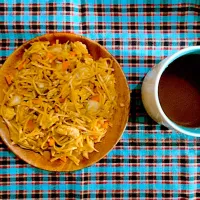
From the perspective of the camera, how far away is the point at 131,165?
113 centimetres

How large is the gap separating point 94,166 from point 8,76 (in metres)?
0.27

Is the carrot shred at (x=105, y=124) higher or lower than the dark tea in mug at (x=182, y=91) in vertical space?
lower

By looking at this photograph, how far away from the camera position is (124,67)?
1117mm

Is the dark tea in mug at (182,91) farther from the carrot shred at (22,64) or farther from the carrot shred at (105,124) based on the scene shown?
the carrot shred at (22,64)

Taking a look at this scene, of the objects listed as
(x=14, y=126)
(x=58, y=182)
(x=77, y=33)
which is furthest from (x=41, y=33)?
(x=58, y=182)

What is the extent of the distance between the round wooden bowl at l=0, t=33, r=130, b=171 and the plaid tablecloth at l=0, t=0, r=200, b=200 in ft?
0.22

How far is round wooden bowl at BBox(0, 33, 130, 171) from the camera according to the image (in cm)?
103

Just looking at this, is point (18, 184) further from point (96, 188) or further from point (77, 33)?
point (77, 33)

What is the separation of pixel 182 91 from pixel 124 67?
16 centimetres

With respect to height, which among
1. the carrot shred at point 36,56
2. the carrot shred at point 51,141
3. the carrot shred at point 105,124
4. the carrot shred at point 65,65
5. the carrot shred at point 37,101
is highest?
the carrot shred at point 36,56

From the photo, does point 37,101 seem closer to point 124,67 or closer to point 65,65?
point 65,65

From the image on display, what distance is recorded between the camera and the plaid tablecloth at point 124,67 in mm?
1106

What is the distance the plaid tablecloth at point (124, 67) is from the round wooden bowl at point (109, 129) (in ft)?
0.22

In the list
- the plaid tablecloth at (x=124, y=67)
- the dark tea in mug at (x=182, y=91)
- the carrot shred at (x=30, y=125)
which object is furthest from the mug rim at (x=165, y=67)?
the carrot shred at (x=30, y=125)
